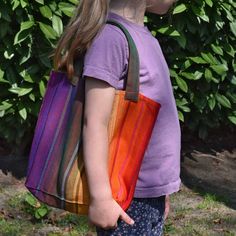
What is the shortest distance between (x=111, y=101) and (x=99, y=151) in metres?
0.15

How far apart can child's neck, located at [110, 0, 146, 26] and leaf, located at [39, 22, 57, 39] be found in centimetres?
219

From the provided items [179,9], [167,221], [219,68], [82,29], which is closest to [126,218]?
[82,29]

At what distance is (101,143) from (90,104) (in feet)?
0.39

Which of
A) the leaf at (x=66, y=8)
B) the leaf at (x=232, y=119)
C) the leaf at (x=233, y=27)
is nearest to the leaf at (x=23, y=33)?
the leaf at (x=66, y=8)

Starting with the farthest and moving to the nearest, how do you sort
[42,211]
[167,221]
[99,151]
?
1. [167,221]
2. [42,211]
3. [99,151]

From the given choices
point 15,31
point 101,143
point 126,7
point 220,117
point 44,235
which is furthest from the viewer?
point 220,117

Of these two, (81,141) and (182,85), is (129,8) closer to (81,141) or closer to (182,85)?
(81,141)

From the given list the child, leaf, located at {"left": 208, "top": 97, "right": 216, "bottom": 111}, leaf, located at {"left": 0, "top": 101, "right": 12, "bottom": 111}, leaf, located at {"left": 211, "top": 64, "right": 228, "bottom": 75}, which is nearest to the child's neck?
the child

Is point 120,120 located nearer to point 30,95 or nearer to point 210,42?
point 30,95

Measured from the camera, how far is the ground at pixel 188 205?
4152mm

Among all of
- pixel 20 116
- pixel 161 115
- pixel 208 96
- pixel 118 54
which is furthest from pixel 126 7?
pixel 208 96

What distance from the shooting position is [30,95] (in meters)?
4.50

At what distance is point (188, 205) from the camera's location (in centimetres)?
457

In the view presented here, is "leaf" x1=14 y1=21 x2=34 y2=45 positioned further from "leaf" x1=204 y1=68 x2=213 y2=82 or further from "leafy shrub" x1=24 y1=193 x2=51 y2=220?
"leaf" x1=204 y1=68 x2=213 y2=82
